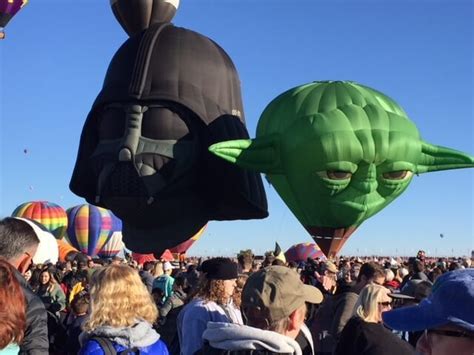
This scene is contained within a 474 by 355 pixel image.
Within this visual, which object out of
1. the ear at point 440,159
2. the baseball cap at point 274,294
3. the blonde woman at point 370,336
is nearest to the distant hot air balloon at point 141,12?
the ear at point 440,159

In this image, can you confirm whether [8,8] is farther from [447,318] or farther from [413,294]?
[447,318]

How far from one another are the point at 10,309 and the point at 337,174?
1011cm

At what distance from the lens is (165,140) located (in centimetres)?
1077

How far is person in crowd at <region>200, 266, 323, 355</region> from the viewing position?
1.96 meters

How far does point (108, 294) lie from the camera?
2.40 m

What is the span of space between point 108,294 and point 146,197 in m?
8.44

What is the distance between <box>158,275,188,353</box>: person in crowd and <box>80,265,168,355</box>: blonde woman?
1378mm

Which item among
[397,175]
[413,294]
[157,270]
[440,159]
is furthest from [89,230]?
[413,294]

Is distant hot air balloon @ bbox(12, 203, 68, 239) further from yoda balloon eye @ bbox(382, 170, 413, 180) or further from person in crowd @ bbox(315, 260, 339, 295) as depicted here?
person in crowd @ bbox(315, 260, 339, 295)

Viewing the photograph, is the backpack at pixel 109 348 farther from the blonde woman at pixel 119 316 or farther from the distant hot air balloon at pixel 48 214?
the distant hot air balloon at pixel 48 214

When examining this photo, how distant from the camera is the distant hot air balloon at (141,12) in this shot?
39.0 feet

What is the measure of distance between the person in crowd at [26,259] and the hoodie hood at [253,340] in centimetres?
68

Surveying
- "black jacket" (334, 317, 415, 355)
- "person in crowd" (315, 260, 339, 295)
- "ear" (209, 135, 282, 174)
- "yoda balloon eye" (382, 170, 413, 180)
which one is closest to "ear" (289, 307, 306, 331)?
"black jacket" (334, 317, 415, 355)

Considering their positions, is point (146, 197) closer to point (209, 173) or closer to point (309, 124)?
point (209, 173)
